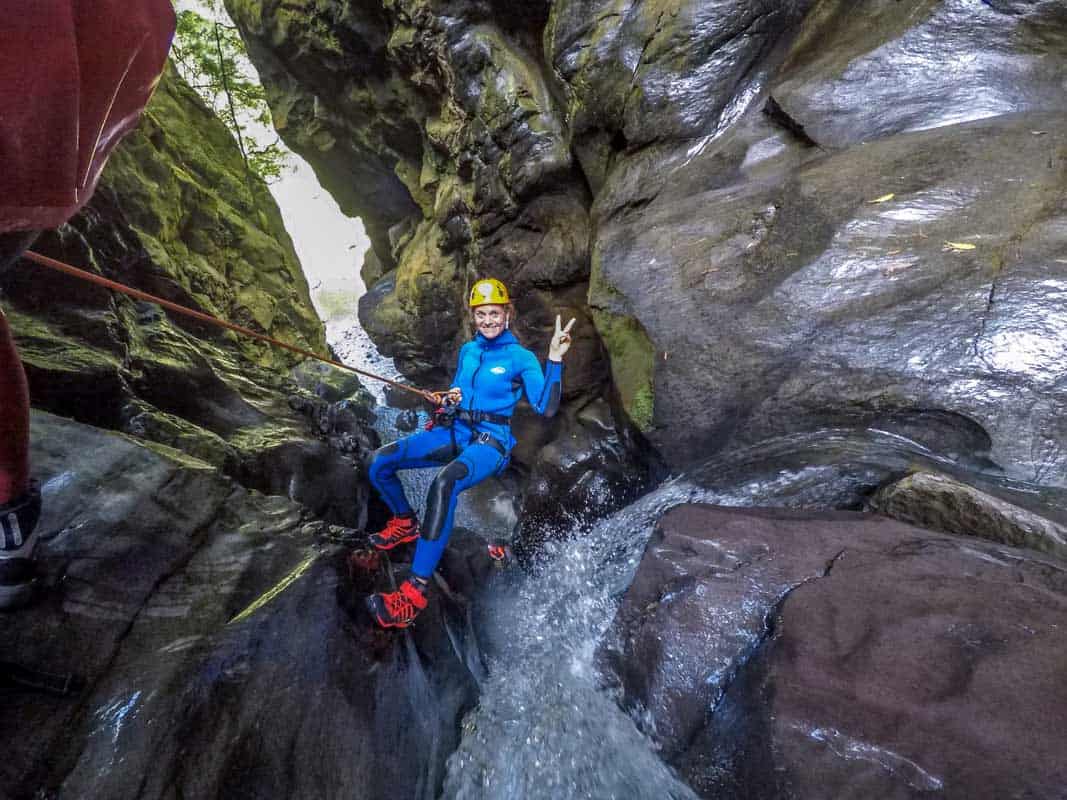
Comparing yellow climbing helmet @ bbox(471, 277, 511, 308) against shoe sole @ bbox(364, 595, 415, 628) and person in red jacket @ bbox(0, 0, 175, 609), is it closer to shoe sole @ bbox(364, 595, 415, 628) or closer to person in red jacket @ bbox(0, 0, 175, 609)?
shoe sole @ bbox(364, 595, 415, 628)

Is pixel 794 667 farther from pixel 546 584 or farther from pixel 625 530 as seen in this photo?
pixel 546 584

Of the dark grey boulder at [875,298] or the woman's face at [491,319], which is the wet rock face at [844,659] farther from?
the woman's face at [491,319]

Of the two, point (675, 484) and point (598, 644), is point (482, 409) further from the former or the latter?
point (598, 644)

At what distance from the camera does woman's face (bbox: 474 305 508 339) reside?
440cm

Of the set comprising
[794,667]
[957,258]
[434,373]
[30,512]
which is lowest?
[434,373]

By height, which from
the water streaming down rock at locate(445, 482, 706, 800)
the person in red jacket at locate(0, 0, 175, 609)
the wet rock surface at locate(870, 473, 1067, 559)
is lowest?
the water streaming down rock at locate(445, 482, 706, 800)

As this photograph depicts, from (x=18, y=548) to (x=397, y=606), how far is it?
1902mm

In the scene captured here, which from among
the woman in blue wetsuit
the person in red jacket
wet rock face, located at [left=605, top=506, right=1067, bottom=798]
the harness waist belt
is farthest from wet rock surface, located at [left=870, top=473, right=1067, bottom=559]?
the person in red jacket

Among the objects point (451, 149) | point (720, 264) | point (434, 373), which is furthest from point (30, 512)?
point (434, 373)

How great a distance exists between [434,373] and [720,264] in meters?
8.80

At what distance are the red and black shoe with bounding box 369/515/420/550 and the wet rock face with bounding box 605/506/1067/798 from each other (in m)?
2.26

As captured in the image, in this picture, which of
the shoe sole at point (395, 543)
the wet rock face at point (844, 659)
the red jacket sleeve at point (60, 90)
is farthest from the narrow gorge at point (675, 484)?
the red jacket sleeve at point (60, 90)

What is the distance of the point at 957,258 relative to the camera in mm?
3240

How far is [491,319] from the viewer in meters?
4.40
